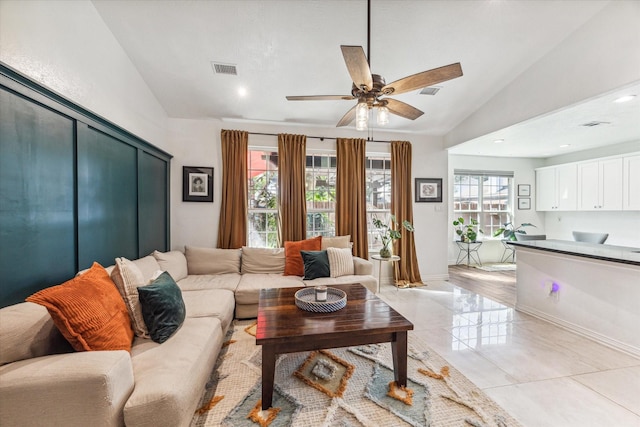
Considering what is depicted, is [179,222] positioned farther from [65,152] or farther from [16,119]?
[16,119]

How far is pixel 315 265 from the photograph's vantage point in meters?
3.44

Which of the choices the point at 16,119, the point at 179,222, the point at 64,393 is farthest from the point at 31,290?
the point at 179,222

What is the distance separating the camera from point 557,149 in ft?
18.2

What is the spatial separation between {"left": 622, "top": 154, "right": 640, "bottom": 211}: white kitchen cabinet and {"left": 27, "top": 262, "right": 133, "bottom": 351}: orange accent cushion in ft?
24.3

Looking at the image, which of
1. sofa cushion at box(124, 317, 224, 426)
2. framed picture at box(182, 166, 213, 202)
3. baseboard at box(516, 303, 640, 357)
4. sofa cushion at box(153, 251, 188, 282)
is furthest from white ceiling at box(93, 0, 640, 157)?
sofa cushion at box(124, 317, 224, 426)

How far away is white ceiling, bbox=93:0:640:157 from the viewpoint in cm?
247

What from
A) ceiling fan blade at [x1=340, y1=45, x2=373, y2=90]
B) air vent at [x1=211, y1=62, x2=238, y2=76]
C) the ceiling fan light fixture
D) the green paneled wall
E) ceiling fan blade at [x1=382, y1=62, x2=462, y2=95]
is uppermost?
air vent at [x1=211, y1=62, x2=238, y2=76]

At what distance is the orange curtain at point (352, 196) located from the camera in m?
4.41

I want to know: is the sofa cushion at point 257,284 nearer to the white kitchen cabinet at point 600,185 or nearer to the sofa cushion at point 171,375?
the sofa cushion at point 171,375

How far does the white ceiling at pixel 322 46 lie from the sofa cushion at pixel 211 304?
8.18 ft

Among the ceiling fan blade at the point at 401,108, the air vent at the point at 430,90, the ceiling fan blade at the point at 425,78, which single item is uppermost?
the air vent at the point at 430,90

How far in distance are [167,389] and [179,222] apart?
314cm

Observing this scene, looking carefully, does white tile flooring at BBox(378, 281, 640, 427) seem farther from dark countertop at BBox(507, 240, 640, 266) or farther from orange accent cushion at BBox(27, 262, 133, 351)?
orange accent cushion at BBox(27, 262, 133, 351)

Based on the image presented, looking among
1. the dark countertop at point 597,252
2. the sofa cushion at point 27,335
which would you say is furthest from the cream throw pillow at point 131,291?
the dark countertop at point 597,252
